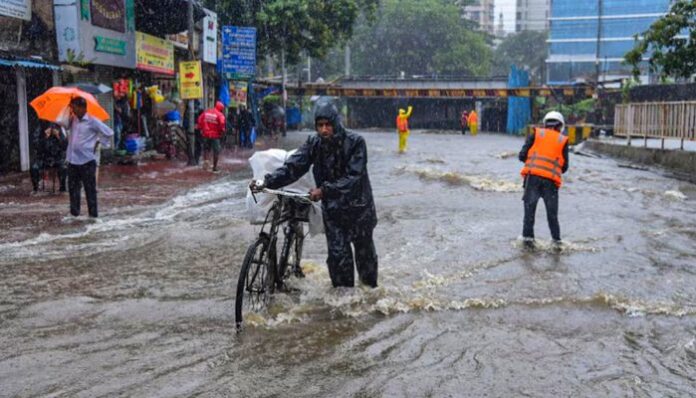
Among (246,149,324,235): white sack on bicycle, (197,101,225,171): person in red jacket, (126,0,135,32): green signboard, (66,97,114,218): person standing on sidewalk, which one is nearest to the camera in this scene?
(246,149,324,235): white sack on bicycle

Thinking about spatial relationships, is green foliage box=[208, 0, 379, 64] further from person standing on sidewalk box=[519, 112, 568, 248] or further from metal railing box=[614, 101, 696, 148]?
person standing on sidewalk box=[519, 112, 568, 248]

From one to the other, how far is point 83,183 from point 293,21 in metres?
21.6

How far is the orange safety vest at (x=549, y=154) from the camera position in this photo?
26.9ft

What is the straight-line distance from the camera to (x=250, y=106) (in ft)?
108

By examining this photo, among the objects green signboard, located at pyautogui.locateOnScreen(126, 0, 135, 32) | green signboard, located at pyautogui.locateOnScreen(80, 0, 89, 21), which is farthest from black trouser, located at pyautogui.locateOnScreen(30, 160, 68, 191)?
green signboard, located at pyautogui.locateOnScreen(126, 0, 135, 32)

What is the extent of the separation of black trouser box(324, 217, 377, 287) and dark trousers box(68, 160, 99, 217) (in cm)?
512

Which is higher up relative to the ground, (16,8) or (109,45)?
(16,8)

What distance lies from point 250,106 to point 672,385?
29846mm

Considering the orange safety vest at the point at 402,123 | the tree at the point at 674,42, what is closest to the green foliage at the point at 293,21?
the orange safety vest at the point at 402,123

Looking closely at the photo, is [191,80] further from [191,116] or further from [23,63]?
[23,63]

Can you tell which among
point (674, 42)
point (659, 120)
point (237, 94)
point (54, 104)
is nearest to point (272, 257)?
point (54, 104)

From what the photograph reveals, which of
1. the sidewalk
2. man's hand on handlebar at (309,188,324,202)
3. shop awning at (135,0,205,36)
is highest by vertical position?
shop awning at (135,0,205,36)

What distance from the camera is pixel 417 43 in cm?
6888

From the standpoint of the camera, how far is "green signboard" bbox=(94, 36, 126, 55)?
17.7m
